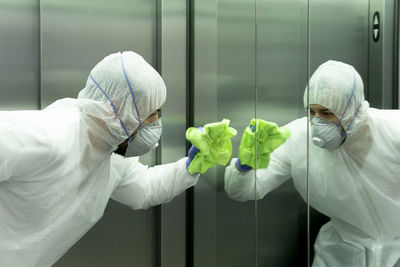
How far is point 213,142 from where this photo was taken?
1.74 m

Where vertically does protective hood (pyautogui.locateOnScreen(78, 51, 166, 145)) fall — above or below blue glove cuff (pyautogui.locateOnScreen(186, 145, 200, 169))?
above

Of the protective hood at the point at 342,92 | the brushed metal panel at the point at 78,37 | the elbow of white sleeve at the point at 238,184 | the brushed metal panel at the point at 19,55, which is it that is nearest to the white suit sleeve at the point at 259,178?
the elbow of white sleeve at the point at 238,184

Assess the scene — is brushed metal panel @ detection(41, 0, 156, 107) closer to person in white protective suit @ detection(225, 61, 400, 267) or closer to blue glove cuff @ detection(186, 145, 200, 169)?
blue glove cuff @ detection(186, 145, 200, 169)

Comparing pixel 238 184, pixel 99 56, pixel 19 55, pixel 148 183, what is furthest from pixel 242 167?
pixel 19 55

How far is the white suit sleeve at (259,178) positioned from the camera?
4.20 ft

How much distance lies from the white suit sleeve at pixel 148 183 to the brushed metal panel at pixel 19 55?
19.7 inches

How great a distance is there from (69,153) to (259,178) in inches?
25.1

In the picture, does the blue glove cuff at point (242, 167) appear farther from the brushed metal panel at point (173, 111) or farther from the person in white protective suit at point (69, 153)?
the brushed metal panel at point (173, 111)

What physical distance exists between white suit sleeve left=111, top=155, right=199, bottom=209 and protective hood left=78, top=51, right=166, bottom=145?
326mm

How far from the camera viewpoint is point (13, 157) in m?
1.19

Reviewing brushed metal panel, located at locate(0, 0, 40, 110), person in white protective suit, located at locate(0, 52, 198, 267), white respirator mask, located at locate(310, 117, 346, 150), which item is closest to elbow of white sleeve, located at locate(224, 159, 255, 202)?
person in white protective suit, located at locate(0, 52, 198, 267)

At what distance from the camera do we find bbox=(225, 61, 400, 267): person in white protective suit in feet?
2.89

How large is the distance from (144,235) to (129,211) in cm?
16

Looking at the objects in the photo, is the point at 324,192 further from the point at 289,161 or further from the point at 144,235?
the point at 144,235
